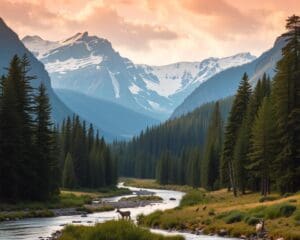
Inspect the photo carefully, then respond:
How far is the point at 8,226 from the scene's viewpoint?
58062 mm

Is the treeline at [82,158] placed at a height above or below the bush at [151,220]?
above

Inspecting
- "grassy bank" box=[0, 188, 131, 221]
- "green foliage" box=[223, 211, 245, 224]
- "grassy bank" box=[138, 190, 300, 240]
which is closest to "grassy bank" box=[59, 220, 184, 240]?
"grassy bank" box=[138, 190, 300, 240]

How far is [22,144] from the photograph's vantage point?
264 feet

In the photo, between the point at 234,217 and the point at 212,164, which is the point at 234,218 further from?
the point at 212,164

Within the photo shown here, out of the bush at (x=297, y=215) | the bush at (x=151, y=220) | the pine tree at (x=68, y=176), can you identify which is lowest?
the bush at (x=151, y=220)

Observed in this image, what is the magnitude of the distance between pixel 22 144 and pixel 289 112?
34422 millimetres

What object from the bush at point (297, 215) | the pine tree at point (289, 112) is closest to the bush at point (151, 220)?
the bush at point (297, 215)

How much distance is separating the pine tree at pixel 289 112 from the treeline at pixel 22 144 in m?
32.9

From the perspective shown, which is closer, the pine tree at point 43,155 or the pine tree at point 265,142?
the pine tree at point 265,142

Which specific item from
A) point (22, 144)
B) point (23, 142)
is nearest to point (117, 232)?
point (22, 144)

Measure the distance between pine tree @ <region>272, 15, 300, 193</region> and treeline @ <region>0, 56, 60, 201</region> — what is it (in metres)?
32.9

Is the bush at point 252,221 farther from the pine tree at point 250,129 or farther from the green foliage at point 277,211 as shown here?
the pine tree at point 250,129

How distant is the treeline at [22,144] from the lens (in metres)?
77.9

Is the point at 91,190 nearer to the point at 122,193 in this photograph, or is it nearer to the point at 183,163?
the point at 122,193
